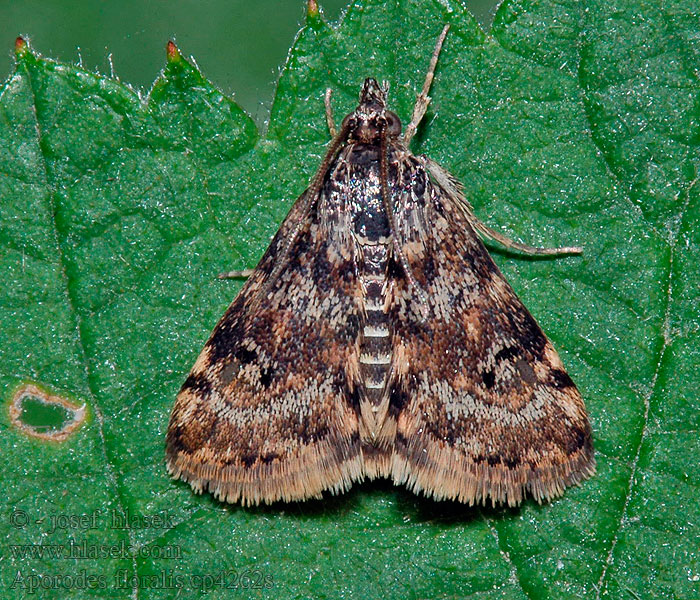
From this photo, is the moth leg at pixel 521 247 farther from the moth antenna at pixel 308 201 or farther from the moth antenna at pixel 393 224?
the moth antenna at pixel 308 201

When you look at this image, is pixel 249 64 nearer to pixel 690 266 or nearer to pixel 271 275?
pixel 271 275

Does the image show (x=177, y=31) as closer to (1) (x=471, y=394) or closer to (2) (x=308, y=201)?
(2) (x=308, y=201)

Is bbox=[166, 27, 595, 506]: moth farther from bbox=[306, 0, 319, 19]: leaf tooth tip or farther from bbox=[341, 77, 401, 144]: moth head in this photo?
bbox=[306, 0, 319, 19]: leaf tooth tip

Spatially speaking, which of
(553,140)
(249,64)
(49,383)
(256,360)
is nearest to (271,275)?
(256,360)

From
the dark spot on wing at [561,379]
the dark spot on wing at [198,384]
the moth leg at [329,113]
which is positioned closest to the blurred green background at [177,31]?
the moth leg at [329,113]

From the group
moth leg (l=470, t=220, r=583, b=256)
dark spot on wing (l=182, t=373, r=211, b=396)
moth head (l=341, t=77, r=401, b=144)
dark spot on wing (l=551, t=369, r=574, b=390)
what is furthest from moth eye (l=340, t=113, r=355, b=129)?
A: dark spot on wing (l=551, t=369, r=574, b=390)

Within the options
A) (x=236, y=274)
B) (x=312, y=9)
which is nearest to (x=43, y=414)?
(x=236, y=274)
